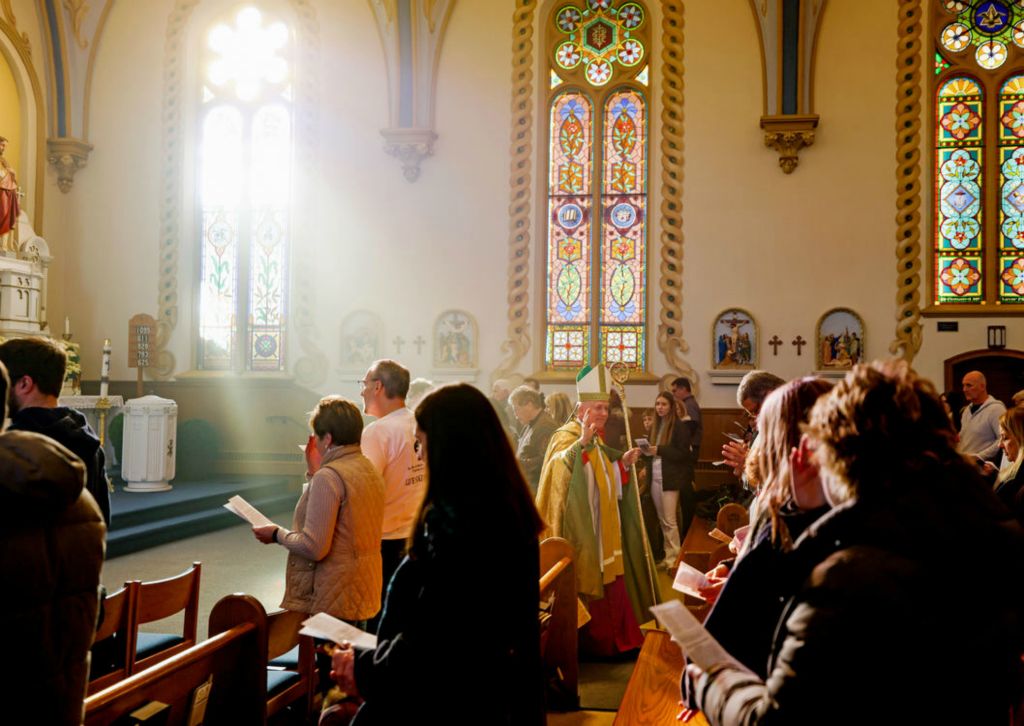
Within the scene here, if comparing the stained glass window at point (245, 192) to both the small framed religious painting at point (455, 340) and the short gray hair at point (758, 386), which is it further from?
the short gray hair at point (758, 386)

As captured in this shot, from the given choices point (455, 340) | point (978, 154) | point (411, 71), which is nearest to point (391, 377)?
point (455, 340)

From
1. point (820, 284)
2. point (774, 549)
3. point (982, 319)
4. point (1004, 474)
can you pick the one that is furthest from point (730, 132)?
point (774, 549)

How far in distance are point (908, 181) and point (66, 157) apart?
10057 millimetres

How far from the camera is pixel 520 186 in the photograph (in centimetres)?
1076

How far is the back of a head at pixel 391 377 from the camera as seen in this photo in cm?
396

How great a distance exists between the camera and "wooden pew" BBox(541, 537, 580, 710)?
399cm

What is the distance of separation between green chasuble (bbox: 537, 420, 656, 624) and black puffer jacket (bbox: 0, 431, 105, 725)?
11.3ft

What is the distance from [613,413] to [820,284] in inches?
132

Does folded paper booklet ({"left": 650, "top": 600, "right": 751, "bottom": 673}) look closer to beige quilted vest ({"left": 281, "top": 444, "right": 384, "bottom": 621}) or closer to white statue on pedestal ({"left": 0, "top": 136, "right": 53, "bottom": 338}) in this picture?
beige quilted vest ({"left": 281, "top": 444, "right": 384, "bottom": 621})

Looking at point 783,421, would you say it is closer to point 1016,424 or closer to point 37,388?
point 37,388

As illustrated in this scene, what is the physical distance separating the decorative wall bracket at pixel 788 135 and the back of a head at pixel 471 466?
901 centimetres

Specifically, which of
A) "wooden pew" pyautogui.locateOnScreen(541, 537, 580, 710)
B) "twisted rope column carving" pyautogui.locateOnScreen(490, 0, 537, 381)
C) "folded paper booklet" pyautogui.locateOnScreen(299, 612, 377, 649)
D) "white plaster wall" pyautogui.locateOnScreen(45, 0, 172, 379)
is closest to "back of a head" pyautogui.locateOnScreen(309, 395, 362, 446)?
"wooden pew" pyautogui.locateOnScreen(541, 537, 580, 710)

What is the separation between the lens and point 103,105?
456 inches

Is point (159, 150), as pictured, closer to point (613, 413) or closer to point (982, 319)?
point (613, 413)
